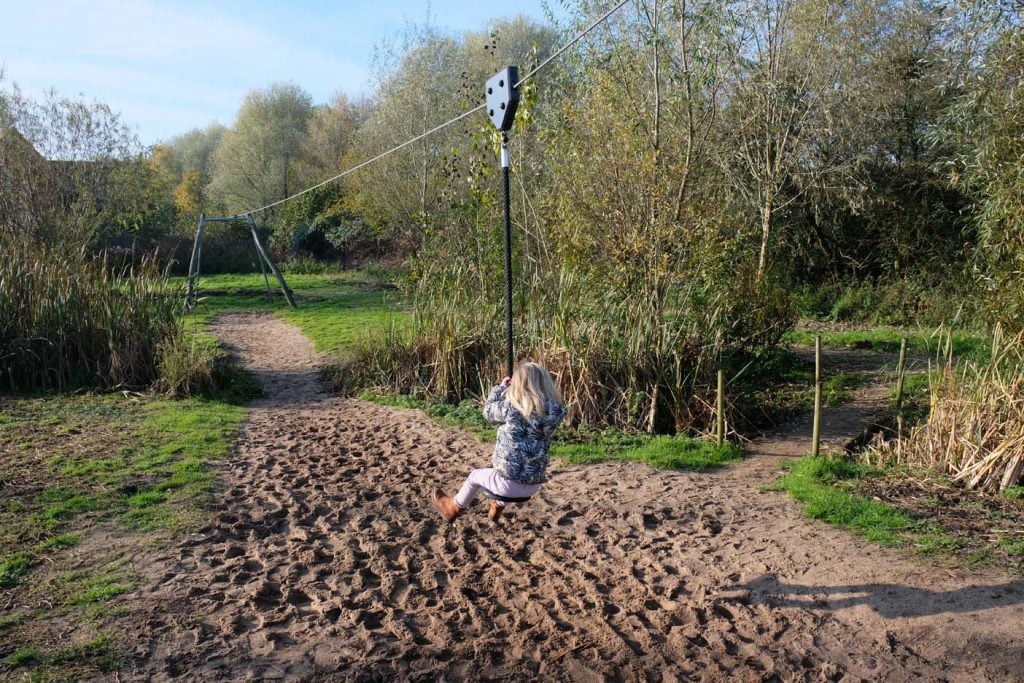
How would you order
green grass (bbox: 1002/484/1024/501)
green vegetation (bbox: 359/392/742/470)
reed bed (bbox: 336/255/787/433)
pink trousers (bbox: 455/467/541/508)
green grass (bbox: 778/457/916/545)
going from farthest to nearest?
reed bed (bbox: 336/255/787/433) < green vegetation (bbox: 359/392/742/470) < green grass (bbox: 1002/484/1024/501) < green grass (bbox: 778/457/916/545) < pink trousers (bbox: 455/467/541/508)

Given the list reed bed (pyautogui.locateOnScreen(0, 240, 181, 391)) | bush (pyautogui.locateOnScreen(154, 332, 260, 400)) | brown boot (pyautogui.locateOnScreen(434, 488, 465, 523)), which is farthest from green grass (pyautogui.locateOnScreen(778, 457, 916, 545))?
reed bed (pyautogui.locateOnScreen(0, 240, 181, 391))

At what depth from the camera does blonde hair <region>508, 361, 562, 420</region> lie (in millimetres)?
4973

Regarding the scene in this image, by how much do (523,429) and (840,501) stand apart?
263 centimetres

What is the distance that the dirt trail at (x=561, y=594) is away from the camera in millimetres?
4133

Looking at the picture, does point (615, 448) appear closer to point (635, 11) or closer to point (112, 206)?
point (635, 11)

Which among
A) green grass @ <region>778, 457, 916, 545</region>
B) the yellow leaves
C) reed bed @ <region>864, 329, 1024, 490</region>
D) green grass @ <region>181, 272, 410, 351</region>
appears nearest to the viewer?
green grass @ <region>778, 457, 916, 545</region>

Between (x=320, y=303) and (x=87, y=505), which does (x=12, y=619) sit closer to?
(x=87, y=505)

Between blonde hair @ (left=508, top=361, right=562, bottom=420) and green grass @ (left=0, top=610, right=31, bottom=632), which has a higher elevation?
blonde hair @ (left=508, top=361, right=562, bottom=420)

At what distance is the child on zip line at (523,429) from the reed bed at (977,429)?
3511 mm

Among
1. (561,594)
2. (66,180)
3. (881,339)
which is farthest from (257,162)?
(561,594)

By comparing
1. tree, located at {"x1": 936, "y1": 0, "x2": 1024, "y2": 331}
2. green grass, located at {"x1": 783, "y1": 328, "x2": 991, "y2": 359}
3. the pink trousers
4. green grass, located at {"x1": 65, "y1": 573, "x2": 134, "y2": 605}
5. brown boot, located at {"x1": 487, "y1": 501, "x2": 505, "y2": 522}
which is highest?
tree, located at {"x1": 936, "y1": 0, "x2": 1024, "y2": 331}

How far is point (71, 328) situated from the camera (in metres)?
10.5

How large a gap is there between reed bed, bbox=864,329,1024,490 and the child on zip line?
351 centimetres

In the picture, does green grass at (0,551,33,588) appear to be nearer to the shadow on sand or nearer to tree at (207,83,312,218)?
the shadow on sand
